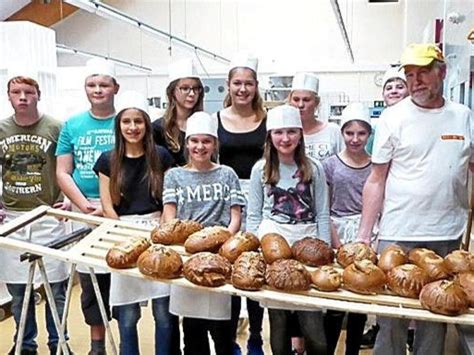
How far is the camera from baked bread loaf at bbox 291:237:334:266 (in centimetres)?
202

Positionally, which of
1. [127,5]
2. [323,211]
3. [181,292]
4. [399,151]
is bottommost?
[181,292]

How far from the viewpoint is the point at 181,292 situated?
88.4 inches

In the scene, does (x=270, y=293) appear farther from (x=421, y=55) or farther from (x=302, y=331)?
(x=421, y=55)

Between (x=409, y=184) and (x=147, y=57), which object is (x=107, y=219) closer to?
(x=409, y=184)

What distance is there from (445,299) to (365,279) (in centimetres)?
25

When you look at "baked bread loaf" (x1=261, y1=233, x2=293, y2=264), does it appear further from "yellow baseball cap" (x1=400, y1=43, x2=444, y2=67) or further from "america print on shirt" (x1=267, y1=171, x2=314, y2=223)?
"yellow baseball cap" (x1=400, y1=43, x2=444, y2=67)

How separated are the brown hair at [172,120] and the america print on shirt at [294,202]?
63cm

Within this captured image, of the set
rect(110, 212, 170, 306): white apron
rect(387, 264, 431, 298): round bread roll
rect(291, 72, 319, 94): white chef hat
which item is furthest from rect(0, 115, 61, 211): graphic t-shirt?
rect(387, 264, 431, 298): round bread roll

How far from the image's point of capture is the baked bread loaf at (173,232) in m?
2.20

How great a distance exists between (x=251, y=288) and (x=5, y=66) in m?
3.62

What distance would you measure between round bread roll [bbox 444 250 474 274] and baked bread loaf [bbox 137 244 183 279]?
914mm

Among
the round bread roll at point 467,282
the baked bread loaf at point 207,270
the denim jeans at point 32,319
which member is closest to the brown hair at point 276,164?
the baked bread loaf at point 207,270

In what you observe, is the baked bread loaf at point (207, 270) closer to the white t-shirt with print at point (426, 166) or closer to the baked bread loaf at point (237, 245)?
the baked bread loaf at point (237, 245)

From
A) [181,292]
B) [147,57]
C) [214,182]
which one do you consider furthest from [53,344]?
[147,57]
